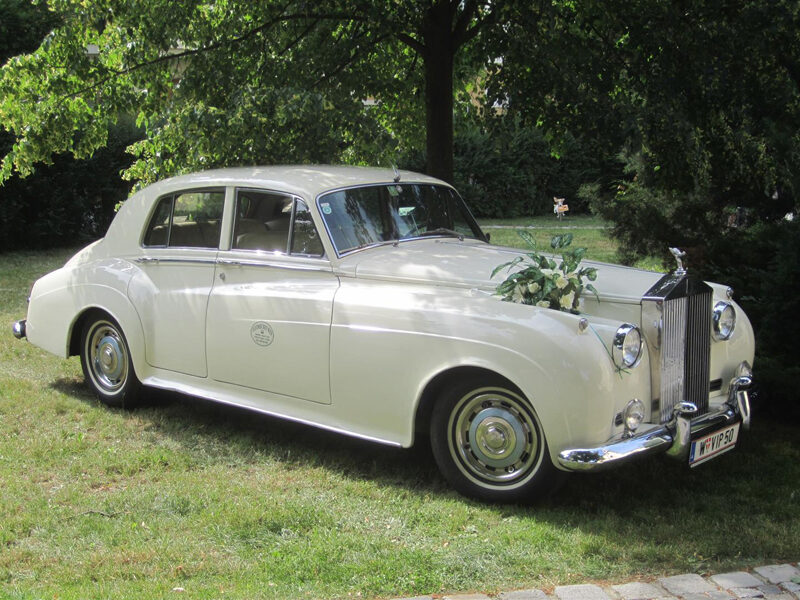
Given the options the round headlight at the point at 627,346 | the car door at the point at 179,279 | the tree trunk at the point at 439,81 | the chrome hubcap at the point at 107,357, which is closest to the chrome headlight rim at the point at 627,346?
the round headlight at the point at 627,346

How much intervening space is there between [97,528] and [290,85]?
5.53 meters

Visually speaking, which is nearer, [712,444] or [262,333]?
[712,444]

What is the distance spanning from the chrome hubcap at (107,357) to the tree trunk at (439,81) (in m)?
3.77

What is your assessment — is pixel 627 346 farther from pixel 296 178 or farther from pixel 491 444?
pixel 296 178

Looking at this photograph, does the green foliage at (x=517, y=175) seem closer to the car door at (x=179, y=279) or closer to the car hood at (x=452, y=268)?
the car door at (x=179, y=279)

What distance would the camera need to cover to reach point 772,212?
8.20 m

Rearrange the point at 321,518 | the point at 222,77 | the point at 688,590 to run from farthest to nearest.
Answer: the point at 222,77
the point at 321,518
the point at 688,590

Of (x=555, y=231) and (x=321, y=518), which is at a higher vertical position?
(x=555, y=231)

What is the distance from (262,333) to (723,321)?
2.83 meters

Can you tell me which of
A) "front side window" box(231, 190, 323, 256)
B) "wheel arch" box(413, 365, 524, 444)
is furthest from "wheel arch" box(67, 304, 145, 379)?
"wheel arch" box(413, 365, 524, 444)

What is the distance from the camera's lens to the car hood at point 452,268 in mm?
4984

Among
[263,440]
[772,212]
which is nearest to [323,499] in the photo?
[263,440]

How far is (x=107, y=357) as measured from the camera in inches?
263

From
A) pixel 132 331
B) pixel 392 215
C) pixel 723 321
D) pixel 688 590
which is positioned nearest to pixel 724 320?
pixel 723 321
